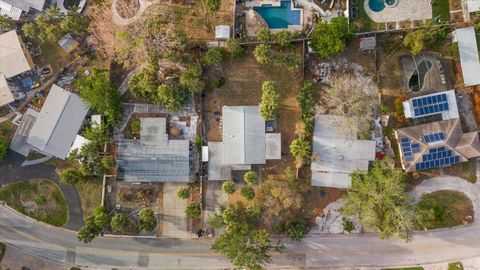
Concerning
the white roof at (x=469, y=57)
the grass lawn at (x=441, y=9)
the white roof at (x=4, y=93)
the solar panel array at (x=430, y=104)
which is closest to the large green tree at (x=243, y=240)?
the solar panel array at (x=430, y=104)

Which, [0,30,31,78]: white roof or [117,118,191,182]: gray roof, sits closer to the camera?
[117,118,191,182]: gray roof

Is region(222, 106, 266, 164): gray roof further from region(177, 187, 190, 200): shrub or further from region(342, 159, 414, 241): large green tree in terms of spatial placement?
region(342, 159, 414, 241): large green tree

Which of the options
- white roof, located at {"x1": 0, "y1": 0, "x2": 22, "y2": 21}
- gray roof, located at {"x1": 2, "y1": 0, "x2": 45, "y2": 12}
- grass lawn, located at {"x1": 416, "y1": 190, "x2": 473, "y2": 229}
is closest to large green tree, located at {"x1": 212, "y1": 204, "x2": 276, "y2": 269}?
grass lawn, located at {"x1": 416, "y1": 190, "x2": 473, "y2": 229}

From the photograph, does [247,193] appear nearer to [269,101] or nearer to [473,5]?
[269,101]

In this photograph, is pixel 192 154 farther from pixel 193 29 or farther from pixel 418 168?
pixel 418 168

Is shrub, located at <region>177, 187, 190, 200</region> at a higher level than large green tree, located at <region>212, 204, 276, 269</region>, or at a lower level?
higher

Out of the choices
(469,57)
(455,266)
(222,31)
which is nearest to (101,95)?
(222,31)

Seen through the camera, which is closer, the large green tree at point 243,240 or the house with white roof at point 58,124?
the large green tree at point 243,240

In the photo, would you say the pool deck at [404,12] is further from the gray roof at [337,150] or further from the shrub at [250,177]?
the shrub at [250,177]
